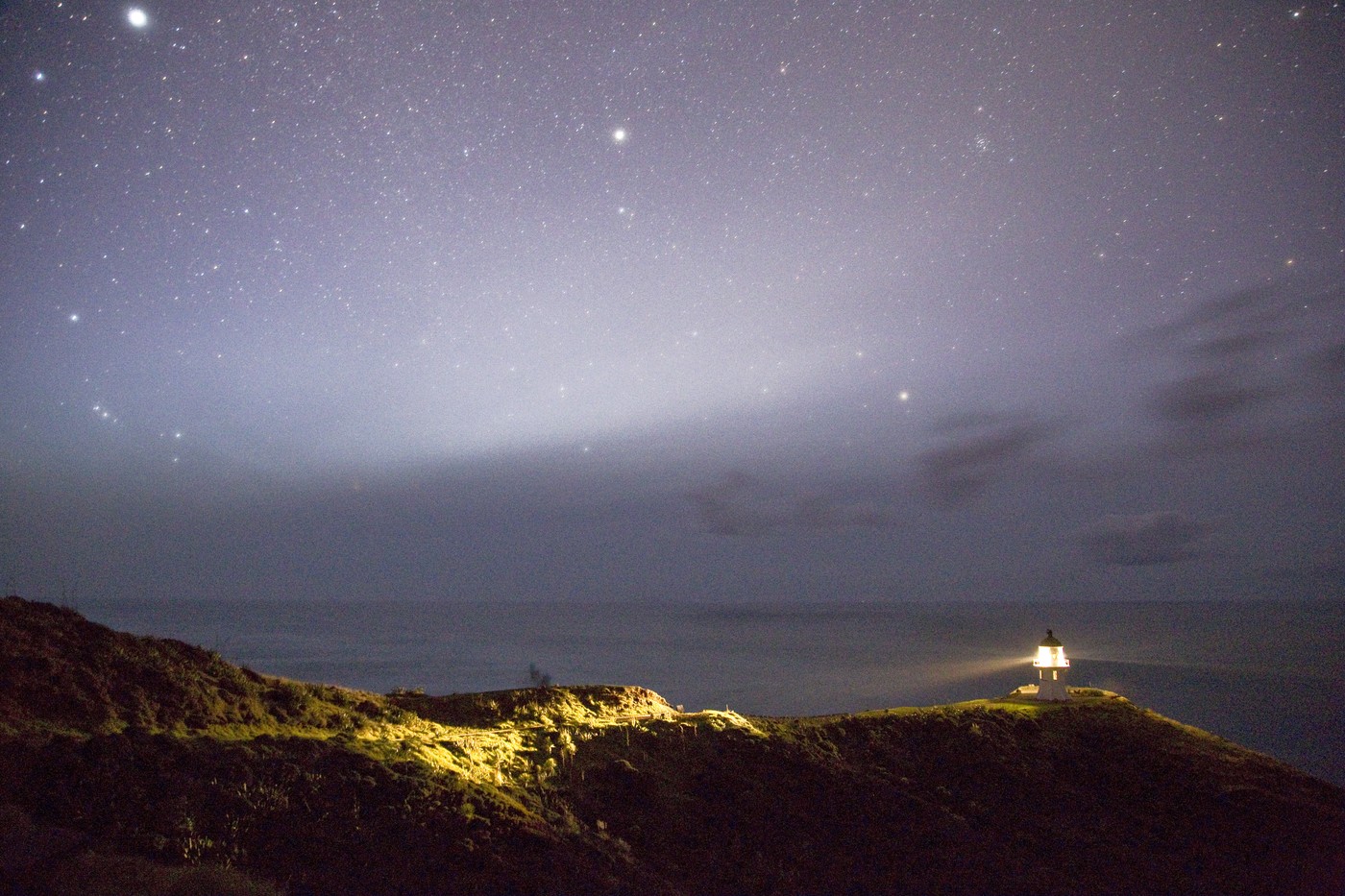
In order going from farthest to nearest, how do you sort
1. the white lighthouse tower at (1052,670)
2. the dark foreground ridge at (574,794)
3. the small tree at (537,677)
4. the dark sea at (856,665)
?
the small tree at (537,677) < the dark sea at (856,665) < the white lighthouse tower at (1052,670) < the dark foreground ridge at (574,794)

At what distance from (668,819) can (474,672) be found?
57.1 m

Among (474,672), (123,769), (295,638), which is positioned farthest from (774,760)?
(295,638)

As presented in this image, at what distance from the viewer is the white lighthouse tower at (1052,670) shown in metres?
18.8

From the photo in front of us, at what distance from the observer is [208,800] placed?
793 centimetres

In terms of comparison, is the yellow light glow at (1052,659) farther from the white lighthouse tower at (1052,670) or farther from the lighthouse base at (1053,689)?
the lighthouse base at (1053,689)

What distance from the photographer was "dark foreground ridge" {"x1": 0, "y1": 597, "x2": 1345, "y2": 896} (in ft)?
24.7

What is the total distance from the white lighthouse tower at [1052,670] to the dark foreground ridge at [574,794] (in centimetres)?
190

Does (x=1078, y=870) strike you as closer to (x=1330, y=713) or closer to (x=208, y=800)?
(x=208, y=800)

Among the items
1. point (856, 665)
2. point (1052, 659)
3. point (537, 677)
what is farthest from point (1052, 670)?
point (856, 665)

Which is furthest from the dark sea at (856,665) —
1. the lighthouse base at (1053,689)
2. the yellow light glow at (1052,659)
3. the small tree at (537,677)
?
the yellow light glow at (1052,659)

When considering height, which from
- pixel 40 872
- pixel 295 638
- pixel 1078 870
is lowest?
pixel 295 638

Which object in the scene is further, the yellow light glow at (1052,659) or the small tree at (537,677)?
the small tree at (537,677)

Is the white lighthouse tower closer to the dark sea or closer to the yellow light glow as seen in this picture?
the yellow light glow

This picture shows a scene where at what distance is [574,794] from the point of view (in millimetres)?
10656
